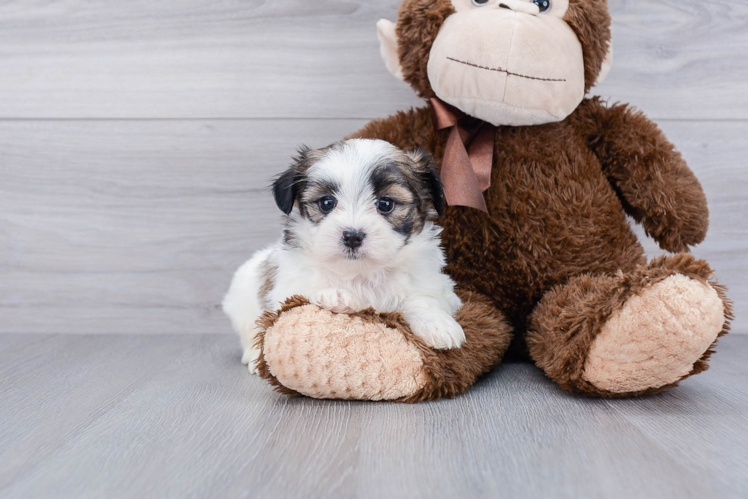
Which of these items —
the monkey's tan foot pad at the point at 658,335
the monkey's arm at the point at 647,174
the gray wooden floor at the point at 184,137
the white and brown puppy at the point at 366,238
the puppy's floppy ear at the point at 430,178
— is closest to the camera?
the monkey's tan foot pad at the point at 658,335

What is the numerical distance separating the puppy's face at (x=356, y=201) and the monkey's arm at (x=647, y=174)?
1.83 feet

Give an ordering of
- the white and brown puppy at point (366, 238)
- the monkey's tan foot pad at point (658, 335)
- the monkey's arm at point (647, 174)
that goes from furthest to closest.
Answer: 1. the monkey's arm at point (647, 174)
2. the white and brown puppy at point (366, 238)
3. the monkey's tan foot pad at point (658, 335)

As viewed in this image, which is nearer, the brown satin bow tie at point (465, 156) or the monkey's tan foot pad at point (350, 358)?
the monkey's tan foot pad at point (350, 358)

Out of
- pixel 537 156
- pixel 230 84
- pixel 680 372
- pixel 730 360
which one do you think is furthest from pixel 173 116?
pixel 730 360

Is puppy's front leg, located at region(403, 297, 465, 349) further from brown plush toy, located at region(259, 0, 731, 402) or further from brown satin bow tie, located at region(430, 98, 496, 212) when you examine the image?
brown satin bow tie, located at region(430, 98, 496, 212)

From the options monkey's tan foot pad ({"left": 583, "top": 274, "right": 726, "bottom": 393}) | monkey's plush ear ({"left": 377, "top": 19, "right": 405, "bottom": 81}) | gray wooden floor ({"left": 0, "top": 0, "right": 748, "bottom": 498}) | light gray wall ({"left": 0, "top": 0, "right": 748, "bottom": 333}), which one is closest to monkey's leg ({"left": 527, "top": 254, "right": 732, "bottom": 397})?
monkey's tan foot pad ({"left": 583, "top": 274, "right": 726, "bottom": 393})

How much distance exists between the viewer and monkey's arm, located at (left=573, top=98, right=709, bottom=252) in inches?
62.9

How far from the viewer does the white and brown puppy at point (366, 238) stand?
133 centimetres

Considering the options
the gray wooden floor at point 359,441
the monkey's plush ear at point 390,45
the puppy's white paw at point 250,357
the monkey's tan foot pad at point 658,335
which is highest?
the monkey's plush ear at point 390,45

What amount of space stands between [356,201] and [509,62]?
0.54 metres

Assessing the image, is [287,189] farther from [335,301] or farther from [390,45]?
[390,45]

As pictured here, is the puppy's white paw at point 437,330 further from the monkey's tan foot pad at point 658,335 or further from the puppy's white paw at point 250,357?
the puppy's white paw at point 250,357

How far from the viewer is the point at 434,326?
1.34 m

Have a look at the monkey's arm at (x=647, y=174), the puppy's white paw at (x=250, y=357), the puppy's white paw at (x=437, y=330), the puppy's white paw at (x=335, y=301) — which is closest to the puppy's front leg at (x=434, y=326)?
the puppy's white paw at (x=437, y=330)
